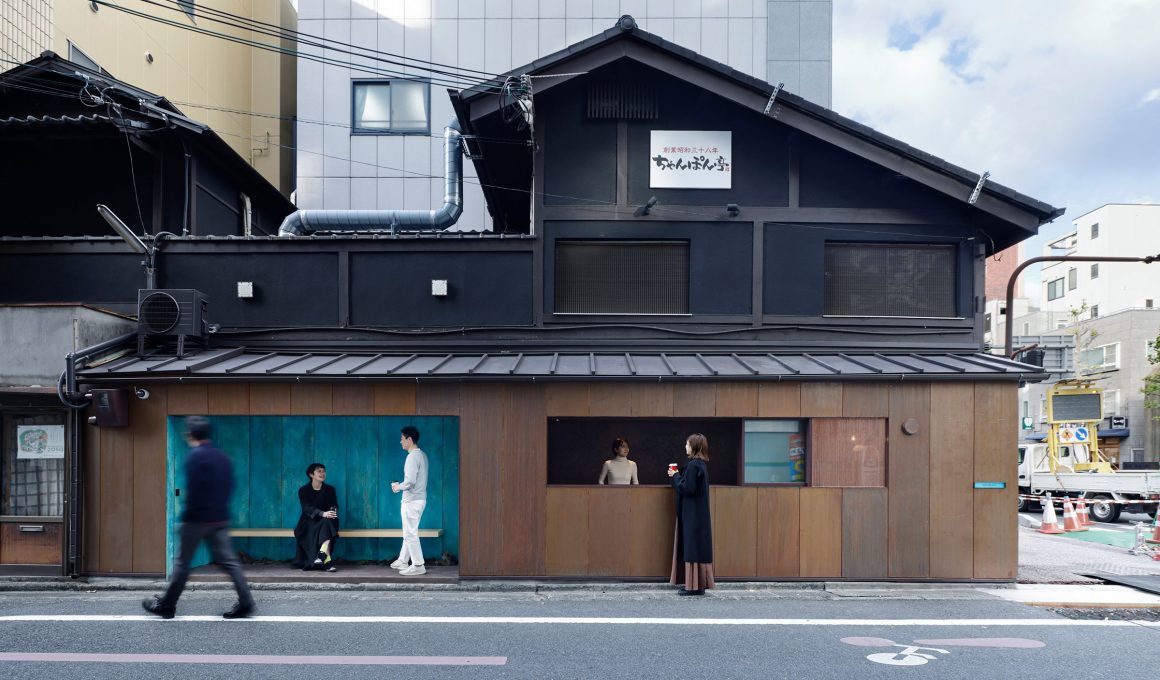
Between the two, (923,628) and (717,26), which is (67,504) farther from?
(717,26)

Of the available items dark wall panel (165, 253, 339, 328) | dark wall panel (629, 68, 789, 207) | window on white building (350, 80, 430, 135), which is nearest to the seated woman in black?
dark wall panel (165, 253, 339, 328)

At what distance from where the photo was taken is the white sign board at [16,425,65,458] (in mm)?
9195

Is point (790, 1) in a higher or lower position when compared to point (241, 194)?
higher

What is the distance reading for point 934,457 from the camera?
9.20 metres

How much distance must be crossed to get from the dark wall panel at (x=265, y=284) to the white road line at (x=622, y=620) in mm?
4669

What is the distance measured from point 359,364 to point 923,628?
761 cm

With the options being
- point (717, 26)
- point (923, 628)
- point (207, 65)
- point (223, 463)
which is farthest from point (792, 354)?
point (207, 65)

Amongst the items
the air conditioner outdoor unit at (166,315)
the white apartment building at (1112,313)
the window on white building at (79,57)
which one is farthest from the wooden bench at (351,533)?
the white apartment building at (1112,313)

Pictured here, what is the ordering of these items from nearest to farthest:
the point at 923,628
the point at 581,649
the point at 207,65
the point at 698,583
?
the point at 581,649, the point at 923,628, the point at 698,583, the point at 207,65

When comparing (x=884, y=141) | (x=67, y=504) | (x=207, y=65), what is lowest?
(x=67, y=504)

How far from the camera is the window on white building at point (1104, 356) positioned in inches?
1409

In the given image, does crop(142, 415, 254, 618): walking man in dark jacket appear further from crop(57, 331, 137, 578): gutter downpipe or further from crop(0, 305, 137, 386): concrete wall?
crop(0, 305, 137, 386): concrete wall

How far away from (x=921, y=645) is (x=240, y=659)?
20.7 ft

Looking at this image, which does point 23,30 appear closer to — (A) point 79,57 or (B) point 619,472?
(A) point 79,57
